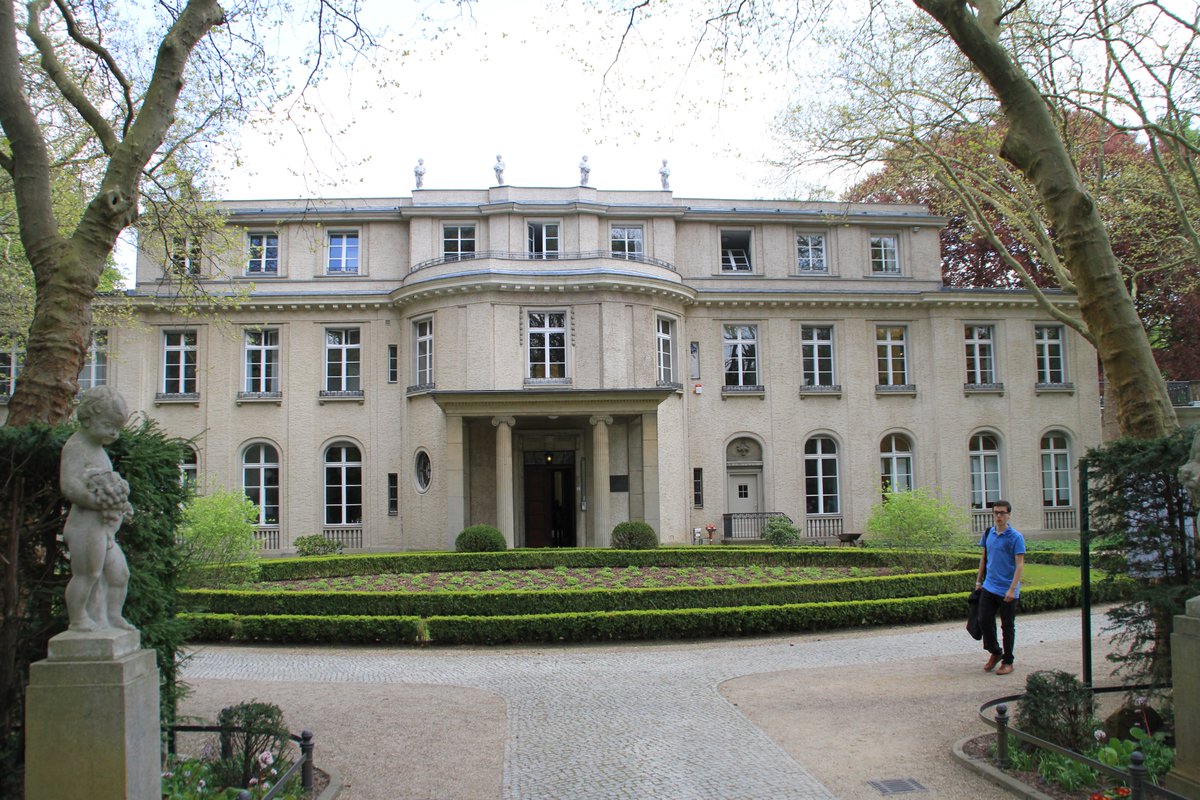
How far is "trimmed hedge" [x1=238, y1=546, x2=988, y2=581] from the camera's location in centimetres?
1951

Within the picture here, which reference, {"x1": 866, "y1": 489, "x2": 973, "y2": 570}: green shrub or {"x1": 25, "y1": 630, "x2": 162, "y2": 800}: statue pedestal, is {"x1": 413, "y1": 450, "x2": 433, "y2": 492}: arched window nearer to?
{"x1": 866, "y1": 489, "x2": 973, "y2": 570}: green shrub

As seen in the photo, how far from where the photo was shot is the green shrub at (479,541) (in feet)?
73.2

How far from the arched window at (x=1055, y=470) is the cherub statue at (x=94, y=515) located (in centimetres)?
3024

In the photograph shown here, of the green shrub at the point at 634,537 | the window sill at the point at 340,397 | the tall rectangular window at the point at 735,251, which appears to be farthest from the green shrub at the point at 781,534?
the window sill at the point at 340,397

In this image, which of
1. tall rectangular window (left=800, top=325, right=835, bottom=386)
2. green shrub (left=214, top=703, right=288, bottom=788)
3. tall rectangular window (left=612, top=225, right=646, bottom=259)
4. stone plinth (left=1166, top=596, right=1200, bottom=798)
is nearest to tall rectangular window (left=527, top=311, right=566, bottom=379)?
tall rectangular window (left=612, top=225, right=646, bottom=259)

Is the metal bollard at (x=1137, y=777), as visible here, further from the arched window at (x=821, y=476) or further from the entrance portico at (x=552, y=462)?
the arched window at (x=821, y=476)

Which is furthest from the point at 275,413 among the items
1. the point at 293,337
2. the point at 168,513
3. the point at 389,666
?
the point at 168,513

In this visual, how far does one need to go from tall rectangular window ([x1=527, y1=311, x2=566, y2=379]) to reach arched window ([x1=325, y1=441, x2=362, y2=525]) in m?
6.52

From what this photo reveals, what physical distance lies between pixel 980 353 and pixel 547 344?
49.8ft

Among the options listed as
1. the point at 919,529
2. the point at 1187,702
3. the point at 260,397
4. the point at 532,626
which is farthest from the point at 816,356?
the point at 1187,702

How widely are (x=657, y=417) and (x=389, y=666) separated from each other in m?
15.3

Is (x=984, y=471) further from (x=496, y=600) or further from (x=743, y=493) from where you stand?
(x=496, y=600)

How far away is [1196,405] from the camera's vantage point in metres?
32.5

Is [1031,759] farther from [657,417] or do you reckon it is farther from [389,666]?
[657,417]
